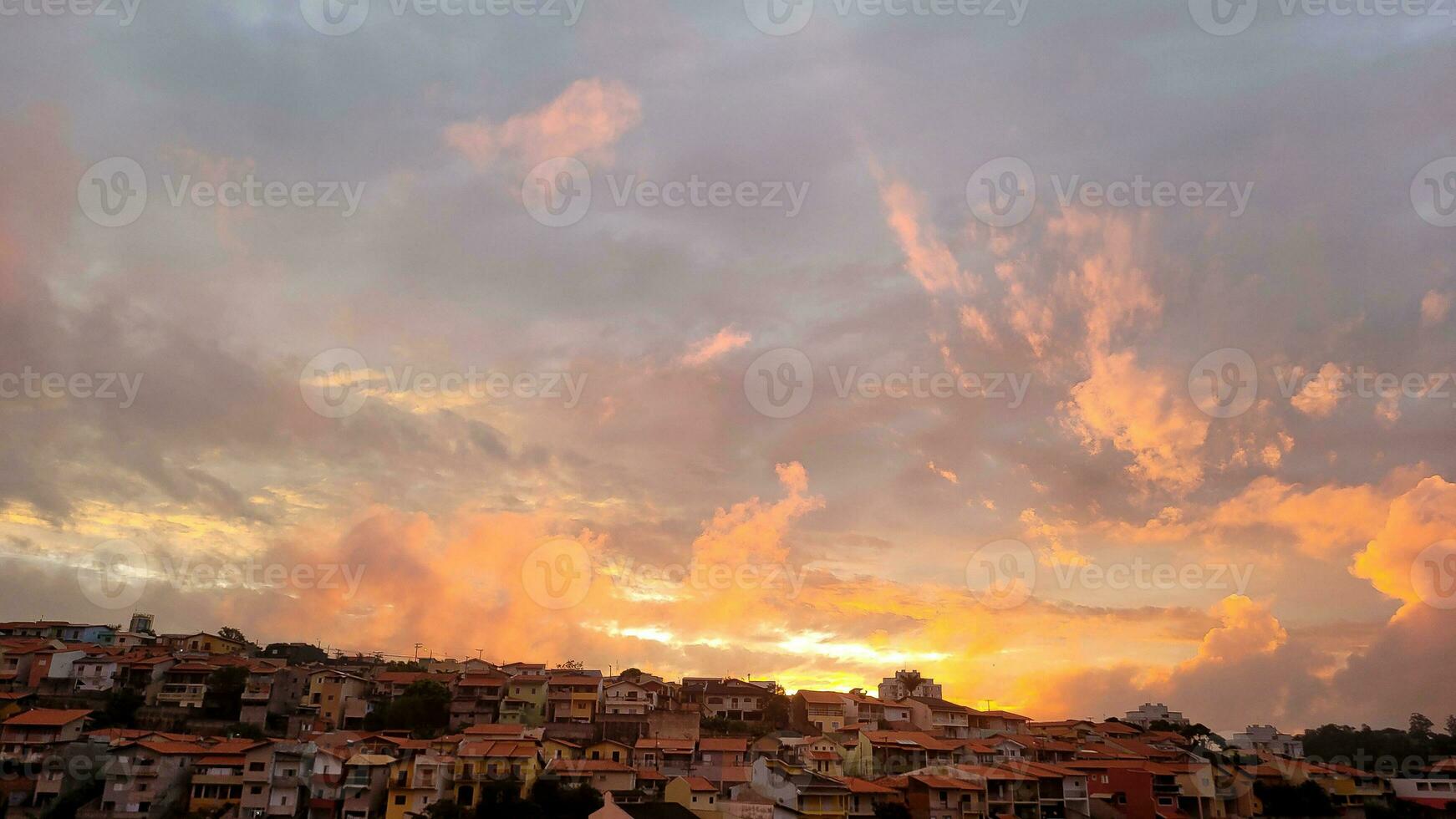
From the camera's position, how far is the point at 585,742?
61906 millimetres

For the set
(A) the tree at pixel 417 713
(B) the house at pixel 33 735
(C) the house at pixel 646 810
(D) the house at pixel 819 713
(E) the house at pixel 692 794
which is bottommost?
(C) the house at pixel 646 810

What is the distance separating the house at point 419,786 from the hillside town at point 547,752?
0.33 feet

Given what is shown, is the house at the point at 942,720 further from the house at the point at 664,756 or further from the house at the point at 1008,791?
the house at the point at 664,756

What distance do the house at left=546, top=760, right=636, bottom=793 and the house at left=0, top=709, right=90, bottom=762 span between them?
27.9 m

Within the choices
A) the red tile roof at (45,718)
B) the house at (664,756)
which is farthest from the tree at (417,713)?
the red tile roof at (45,718)

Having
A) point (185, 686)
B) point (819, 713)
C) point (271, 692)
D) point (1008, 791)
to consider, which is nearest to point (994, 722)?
point (819, 713)

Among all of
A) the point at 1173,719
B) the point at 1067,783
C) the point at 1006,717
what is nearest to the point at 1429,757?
the point at 1173,719

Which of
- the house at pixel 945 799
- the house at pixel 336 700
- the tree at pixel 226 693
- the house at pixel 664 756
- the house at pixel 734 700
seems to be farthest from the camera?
the house at pixel 734 700

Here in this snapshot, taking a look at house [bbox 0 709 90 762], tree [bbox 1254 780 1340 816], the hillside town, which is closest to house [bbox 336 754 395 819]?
the hillside town

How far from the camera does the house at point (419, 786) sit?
5116 centimetres

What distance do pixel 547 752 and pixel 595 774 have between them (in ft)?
12.6

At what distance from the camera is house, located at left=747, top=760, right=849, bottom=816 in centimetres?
5297

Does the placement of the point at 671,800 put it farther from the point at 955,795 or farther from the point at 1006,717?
the point at 1006,717

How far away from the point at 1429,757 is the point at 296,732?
91.9m
